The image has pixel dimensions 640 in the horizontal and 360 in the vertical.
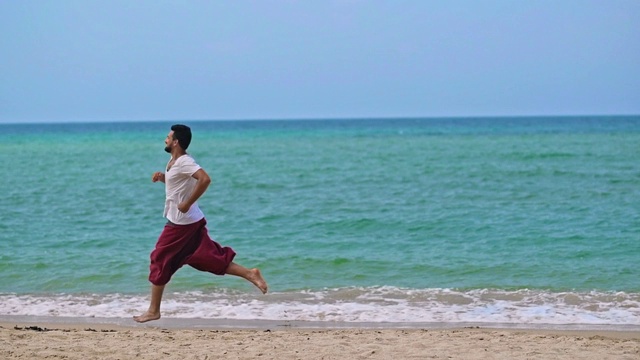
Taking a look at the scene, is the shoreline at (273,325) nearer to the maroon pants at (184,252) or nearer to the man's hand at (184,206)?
the maroon pants at (184,252)

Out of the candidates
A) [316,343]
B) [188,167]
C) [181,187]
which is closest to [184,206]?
[181,187]

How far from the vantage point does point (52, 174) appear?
29094 millimetres

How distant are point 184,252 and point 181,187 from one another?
1.89ft

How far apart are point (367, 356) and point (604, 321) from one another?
3192mm

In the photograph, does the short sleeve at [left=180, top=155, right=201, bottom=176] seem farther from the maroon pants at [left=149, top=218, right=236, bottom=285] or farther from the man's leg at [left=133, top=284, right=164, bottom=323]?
the man's leg at [left=133, top=284, right=164, bottom=323]

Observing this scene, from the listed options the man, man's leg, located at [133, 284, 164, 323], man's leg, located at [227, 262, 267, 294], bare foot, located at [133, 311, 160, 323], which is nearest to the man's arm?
the man

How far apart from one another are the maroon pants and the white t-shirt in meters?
0.07

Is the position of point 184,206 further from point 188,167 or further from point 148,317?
point 148,317

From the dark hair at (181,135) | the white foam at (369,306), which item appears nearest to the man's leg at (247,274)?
the dark hair at (181,135)

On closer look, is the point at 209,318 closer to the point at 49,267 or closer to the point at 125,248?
the point at 49,267

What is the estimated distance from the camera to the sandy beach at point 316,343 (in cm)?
684

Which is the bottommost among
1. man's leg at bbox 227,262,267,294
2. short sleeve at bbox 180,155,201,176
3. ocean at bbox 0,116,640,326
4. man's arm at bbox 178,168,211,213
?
ocean at bbox 0,116,640,326

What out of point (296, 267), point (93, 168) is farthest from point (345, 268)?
point (93, 168)

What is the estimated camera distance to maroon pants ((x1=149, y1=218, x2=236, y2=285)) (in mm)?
7129
